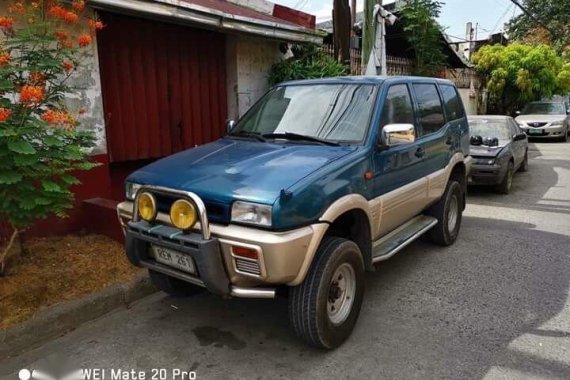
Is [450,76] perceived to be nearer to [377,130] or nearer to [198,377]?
[377,130]

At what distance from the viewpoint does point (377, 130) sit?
3754mm

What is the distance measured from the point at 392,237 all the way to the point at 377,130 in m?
1.12

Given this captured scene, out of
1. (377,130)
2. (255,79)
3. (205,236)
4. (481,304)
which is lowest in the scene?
(481,304)

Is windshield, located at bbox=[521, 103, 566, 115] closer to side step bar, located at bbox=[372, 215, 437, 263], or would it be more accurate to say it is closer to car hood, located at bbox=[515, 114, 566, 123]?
car hood, located at bbox=[515, 114, 566, 123]

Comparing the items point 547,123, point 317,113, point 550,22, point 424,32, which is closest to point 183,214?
point 317,113

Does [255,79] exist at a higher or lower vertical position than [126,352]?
higher

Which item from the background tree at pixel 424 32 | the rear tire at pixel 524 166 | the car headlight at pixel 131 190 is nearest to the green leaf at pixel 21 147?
the car headlight at pixel 131 190

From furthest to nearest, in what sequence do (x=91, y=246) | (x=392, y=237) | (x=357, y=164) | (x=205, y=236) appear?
1. (x=91, y=246)
2. (x=392, y=237)
3. (x=357, y=164)
4. (x=205, y=236)

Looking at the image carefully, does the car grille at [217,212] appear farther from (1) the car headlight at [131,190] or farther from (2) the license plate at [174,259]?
(1) the car headlight at [131,190]

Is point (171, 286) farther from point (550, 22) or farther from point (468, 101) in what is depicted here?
point (550, 22)

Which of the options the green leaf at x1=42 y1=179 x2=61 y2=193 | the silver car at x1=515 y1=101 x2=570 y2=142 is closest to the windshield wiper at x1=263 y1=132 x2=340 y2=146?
the green leaf at x1=42 y1=179 x2=61 y2=193

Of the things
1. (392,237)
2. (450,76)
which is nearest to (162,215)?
(392,237)

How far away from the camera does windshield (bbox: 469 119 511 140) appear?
8943 mm

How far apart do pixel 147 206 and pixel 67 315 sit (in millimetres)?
1251
